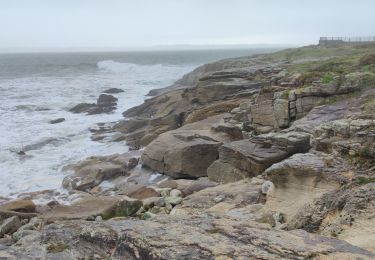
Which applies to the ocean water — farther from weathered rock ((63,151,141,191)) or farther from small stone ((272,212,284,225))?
small stone ((272,212,284,225))

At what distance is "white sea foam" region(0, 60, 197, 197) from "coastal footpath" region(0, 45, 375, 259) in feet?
3.87

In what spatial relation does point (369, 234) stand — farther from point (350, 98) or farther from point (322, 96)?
point (322, 96)

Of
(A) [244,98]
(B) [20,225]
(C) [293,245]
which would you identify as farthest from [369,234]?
(A) [244,98]

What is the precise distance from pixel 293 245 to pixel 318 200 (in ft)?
8.43

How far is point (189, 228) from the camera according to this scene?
4.65 m

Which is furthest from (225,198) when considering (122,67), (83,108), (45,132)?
(122,67)

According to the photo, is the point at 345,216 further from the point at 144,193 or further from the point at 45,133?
the point at 45,133

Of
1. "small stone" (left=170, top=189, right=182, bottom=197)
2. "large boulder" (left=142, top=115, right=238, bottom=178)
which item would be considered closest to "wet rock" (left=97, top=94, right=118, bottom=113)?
"large boulder" (left=142, top=115, right=238, bottom=178)

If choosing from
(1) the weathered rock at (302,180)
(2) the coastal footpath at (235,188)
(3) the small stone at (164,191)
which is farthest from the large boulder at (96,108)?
(1) the weathered rock at (302,180)

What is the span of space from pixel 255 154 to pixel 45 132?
54.4ft

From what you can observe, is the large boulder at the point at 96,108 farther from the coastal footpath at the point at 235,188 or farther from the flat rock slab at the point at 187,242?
the flat rock slab at the point at 187,242

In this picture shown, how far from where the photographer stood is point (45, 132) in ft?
81.1

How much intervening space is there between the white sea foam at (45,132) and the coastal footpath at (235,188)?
1179 mm

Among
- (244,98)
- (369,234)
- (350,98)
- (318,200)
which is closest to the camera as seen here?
(369,234)
